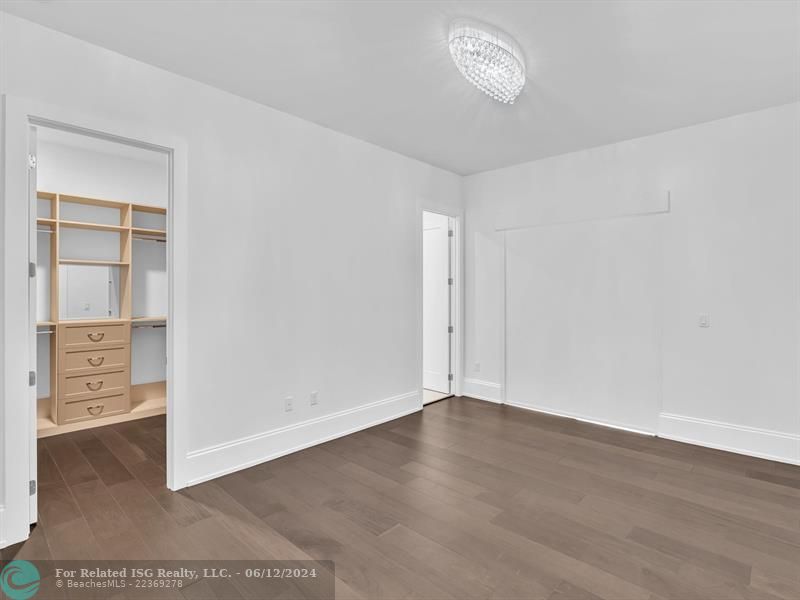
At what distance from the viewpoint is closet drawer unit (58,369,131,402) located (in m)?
4.14

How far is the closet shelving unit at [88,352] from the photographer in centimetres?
414

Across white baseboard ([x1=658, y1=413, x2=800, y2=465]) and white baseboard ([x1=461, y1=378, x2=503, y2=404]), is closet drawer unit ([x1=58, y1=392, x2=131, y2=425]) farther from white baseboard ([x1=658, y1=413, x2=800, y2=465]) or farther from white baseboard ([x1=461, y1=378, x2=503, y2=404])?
white baseboard ([x1=658, y1=413, x2=800, y2=465])

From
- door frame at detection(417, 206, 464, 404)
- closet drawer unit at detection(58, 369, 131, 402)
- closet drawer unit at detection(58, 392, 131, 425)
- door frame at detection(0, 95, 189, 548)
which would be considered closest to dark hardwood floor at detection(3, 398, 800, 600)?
door frame at detection(0, 95, 189, 548)

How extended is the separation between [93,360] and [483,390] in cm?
426

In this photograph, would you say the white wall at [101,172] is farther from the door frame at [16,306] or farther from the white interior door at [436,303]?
the white interior door at [436,303]

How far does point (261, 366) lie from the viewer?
339cm

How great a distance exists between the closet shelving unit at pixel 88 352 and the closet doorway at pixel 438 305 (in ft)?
10.7

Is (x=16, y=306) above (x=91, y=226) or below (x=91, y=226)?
below

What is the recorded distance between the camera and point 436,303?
5.66 meters

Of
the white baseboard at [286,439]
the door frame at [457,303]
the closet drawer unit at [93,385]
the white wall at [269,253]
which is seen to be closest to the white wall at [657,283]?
the door frame at [457,303]

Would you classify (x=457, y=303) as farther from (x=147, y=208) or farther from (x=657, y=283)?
(x=147, y=208)

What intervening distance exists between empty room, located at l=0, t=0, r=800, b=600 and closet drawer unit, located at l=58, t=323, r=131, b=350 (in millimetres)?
28

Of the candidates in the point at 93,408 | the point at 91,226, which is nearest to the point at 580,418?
the point at 93,408

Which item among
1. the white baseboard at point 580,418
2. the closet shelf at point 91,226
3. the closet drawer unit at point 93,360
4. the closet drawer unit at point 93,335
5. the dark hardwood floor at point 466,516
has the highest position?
the closet shelf at point 91,226
